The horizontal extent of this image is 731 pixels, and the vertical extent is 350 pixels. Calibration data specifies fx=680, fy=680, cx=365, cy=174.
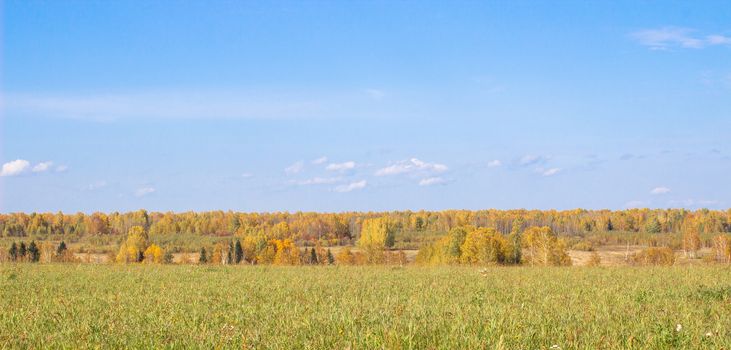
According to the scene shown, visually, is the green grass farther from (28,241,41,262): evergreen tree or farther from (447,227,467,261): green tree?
(447,227,467,261): green tree

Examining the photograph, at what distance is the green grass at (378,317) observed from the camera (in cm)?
938

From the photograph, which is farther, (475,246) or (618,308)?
(475,246)

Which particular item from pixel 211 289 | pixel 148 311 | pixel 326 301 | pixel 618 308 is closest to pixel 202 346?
pixel 148 311

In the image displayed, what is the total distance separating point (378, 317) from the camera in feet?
37.9

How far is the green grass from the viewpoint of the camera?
369 inches

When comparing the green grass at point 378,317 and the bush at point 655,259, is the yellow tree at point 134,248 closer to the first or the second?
the bush at point 655,259

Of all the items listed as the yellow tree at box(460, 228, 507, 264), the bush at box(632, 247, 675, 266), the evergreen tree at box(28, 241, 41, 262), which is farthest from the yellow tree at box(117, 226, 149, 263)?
the bush at box(632, 247, 675, 266)

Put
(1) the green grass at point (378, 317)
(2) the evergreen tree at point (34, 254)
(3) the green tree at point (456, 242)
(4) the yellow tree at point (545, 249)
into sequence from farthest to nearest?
1. (3) the green tree at point (456, 242)
2. (4) the yellow tree at point (545, 249)
3. (2) the evergreen tree at point (34, 254)
4. (1) the green grass at point (378, 317)

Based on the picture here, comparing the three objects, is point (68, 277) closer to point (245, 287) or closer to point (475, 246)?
point (245, 287)

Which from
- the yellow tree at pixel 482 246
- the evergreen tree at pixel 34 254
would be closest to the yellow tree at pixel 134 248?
the evergreen tree at pixel 34 254

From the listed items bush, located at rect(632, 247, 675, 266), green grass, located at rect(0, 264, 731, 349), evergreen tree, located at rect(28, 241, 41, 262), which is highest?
evergreen tree, located at rect(28, 241, 41, 262)

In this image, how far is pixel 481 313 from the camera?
486 inches

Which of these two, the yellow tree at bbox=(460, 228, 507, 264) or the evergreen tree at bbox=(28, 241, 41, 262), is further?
the yellow tree at bbox=(460, 228, 507, 264)

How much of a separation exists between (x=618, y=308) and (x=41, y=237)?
205887 mm
